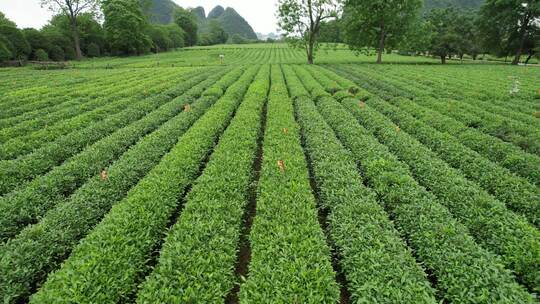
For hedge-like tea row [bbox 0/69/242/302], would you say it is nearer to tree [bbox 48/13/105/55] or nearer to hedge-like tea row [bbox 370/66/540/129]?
hedge-like tea row [bbox 370/66/540/129]

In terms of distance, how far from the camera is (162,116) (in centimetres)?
1448

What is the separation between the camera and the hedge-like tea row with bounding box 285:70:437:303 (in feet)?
14.4

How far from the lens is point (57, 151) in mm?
10188

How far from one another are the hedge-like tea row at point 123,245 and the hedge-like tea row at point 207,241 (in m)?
0.43

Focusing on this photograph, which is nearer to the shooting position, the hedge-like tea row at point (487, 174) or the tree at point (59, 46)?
the hedge-like tea row at point (487, 174)

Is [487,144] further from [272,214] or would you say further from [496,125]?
[272,214]

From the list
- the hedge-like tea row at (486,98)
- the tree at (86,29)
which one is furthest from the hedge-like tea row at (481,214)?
the tree at (86,29)

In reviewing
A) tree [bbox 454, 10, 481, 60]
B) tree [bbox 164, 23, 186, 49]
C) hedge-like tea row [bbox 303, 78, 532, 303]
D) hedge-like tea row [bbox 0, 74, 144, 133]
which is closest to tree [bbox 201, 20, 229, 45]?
tree [bbox 164, 23, 186, 49]

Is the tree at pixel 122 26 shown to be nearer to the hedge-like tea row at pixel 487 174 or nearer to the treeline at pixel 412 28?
the treeline at pixel 412 28

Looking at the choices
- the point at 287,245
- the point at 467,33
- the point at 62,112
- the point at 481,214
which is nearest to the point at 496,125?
the point at 481,214

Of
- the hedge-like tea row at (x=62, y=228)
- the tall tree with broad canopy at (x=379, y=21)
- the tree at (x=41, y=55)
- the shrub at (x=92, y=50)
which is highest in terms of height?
the tall tree with broad canopy at (x=379, y=21)

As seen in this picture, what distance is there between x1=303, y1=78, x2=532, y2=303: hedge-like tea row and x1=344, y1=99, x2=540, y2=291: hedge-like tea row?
45 cm

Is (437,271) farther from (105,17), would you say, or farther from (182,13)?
(182,13)

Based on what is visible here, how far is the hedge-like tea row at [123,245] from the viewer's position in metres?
4.38
